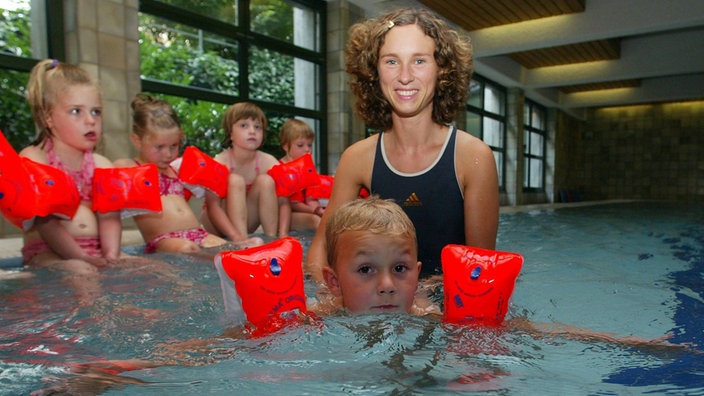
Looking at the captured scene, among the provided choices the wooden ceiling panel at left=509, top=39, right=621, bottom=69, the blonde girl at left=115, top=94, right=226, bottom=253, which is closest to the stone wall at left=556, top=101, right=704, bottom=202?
the wooden ceiling panel at left=509, top=39, right=621, bottom=69

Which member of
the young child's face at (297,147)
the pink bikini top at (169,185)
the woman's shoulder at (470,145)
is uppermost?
the young child's face at (297,147)

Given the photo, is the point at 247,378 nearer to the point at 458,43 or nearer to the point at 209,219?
the point at 458,43

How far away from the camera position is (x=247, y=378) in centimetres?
129

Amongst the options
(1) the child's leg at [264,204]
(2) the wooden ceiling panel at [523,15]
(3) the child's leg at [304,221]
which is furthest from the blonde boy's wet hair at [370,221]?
(2) the wooden ceiling panel at [523,15]

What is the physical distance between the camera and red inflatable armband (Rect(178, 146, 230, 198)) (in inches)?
154

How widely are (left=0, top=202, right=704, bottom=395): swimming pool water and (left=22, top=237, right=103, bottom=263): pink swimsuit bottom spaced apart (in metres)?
0.42

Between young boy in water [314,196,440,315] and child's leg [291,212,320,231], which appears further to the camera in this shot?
child's leg [291,212,320,231]

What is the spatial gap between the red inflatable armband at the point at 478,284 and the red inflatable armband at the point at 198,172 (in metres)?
2.66

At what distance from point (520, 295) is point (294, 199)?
316 cm

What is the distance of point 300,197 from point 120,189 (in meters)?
2.49

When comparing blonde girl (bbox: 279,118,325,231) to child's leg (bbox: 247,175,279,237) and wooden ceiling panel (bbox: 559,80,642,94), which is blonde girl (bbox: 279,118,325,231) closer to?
child's leg (bbox: 247,175,279,237)

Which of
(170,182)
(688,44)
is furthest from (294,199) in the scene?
(688,44)

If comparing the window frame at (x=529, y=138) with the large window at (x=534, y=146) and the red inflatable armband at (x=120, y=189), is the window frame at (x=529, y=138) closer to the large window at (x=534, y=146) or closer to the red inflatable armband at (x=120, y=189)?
the large window at (x=534, y=146)

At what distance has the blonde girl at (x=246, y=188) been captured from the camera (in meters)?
4.21
